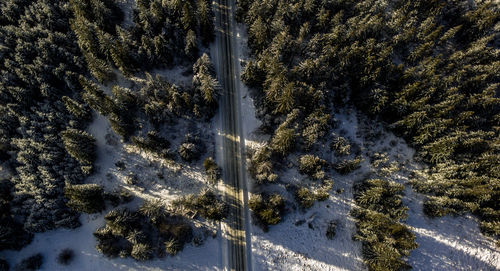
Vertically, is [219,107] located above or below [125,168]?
above

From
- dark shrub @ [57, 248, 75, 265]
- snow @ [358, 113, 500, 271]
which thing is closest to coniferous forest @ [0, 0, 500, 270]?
dark shrub @ [57, 248, 75, 265]

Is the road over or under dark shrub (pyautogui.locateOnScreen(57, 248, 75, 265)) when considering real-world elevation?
over

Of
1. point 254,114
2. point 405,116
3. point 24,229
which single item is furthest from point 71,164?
point 405,116

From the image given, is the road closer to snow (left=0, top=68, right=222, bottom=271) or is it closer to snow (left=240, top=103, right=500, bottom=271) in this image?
snow (left=0, top=68, right=222, bottom=271)

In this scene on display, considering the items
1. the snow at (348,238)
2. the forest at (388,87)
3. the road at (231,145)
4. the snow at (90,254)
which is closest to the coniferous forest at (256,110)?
the forest at (388,87)

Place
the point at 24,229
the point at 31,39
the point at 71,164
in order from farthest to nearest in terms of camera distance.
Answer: the point at 31,39 < the point at 71,164 < the point at 24,229

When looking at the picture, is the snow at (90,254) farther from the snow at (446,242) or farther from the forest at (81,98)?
the snow at (446,242)

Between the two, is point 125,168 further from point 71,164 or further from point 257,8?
point 257,8
